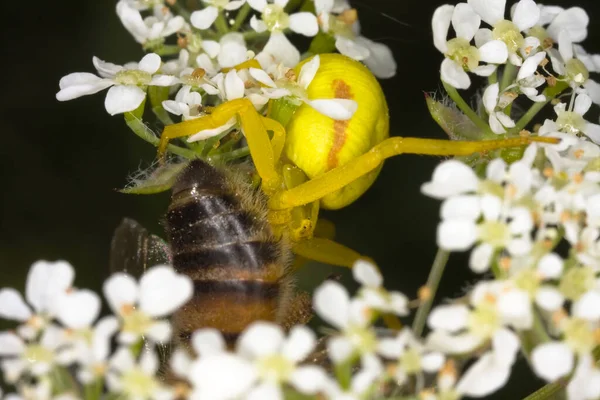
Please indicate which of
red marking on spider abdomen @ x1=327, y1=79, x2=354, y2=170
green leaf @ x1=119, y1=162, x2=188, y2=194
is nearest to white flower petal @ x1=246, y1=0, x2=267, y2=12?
red marking on spider abdomen @ x1=327, y1=79, x2=354, y2=170

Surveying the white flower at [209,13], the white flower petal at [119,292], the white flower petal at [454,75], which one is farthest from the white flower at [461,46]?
the white flower petal at [119,292]

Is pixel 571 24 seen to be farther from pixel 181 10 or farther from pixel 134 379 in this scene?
pixel 134 379

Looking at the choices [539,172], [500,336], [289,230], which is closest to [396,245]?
[289,230]

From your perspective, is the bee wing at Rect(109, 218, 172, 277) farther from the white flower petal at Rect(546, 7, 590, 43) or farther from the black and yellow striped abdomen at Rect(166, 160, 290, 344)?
the white flower petal at Rect(546, 7, 590, 43)

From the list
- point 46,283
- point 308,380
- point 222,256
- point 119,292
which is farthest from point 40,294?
point 308,380

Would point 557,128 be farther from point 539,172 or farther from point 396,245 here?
point 396,245

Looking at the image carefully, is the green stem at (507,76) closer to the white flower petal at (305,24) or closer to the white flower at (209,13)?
→ the white flower petal at (305,24)
